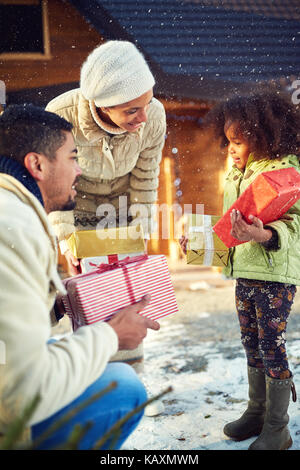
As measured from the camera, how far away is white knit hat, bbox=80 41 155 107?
5.00 ft

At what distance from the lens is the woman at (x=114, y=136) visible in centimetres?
155

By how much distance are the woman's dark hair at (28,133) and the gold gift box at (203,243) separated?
0.64 m

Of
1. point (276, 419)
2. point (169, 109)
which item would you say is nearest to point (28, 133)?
point (276, 419)

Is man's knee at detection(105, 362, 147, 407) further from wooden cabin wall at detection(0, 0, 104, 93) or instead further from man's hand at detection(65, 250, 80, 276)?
wooden cabin wall at detection(0, 0, 104, 93)

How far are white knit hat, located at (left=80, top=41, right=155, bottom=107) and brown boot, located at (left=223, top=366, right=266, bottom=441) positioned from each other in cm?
99

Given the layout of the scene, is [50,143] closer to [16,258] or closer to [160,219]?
[16,258]

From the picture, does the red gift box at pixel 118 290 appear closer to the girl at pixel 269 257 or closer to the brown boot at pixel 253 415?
the girl at pixel 269 257

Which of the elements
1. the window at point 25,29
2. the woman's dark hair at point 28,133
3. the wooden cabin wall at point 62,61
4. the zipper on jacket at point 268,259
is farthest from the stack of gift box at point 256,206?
the window at point 25,29

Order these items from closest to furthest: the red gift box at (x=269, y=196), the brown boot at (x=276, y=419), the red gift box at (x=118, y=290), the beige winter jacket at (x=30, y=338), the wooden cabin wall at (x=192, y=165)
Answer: the beige winter jacket at (x=30, y=338) → the red gift box at (x=118, y=290) → the red gift box at (x=269, y=196) → the brown boot at (x=276, y=419) → the wooden cabin wall at (x=192, y=165)

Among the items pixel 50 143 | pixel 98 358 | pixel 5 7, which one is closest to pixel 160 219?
pixel 5 7

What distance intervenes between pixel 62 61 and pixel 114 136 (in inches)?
27.1

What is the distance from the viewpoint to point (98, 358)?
0.97 meters

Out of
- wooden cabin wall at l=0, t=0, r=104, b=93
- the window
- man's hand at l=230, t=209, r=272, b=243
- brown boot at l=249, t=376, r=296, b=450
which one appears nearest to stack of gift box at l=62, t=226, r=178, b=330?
man's hand at l=230, t=209, r=272, b=243

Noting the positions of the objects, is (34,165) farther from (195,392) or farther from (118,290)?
(195,392)
